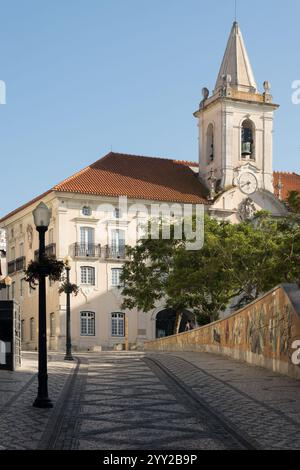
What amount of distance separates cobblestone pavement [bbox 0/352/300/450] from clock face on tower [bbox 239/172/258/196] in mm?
50398

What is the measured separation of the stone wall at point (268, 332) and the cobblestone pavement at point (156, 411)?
17.7 inches

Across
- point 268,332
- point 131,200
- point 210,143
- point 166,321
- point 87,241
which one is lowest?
point 166,321

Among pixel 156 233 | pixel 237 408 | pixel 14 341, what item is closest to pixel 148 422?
pixel 237 408

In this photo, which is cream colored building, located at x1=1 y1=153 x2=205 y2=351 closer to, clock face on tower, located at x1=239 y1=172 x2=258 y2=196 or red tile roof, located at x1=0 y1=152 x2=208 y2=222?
red tile roof, located at x1=0 y1=152 x2=208 y2=222

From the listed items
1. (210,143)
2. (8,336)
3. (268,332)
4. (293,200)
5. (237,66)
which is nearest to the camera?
(293,200)

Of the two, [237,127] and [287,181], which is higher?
[237,127]

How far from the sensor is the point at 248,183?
69562 mm

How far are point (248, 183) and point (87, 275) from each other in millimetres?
A: 15869

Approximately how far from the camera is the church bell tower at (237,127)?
68875mm

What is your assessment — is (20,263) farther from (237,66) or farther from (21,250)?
(237,66)

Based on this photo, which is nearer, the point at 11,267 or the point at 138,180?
the point at 138,180

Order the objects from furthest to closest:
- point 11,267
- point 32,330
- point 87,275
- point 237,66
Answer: point 11,267
point 237,66
point 32,330
point 87,275

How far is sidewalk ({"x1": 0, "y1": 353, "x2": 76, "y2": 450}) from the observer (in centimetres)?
1009

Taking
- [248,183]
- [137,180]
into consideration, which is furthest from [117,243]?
[248,183]
